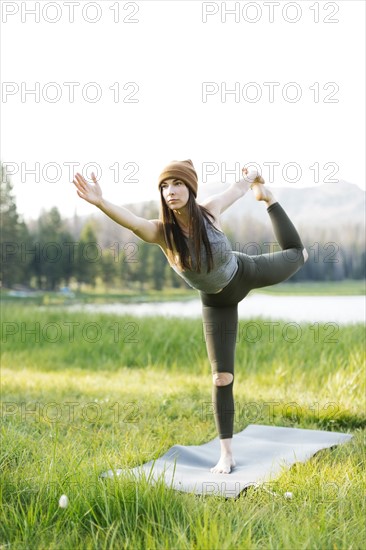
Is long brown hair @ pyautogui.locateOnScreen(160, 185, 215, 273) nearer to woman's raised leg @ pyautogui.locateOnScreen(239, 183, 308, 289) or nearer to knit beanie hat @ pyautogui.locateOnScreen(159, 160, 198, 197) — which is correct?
knit beanie hat @ pyautogui.locateOnScreen(159, 160, 198, 197)

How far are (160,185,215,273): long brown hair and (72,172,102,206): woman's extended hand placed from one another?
16.6 inches

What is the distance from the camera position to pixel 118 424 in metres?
4.46

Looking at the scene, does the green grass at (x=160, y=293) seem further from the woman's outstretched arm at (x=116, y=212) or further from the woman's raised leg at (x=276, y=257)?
the woman's outstretched arm at (x=116, y=212)

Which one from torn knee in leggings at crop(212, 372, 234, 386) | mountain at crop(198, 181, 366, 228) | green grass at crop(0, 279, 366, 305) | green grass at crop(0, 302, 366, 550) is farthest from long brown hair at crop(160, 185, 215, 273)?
green grass at crop(0, 279, 366, 305)

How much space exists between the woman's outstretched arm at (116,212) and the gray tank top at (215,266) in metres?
0.18

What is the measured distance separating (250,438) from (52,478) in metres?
1.79

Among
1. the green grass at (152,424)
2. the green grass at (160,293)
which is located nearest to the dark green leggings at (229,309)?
the green grass at (152,424)

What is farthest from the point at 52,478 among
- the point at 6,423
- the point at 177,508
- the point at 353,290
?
Result: the point at 353,290

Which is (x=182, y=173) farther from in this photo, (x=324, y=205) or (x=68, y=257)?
(x=68, y=257)

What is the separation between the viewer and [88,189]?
308 centimetres

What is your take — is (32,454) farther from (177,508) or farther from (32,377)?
(32,377)

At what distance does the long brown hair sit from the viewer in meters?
3.36

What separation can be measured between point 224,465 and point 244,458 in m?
0.32

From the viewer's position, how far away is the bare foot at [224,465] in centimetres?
352
